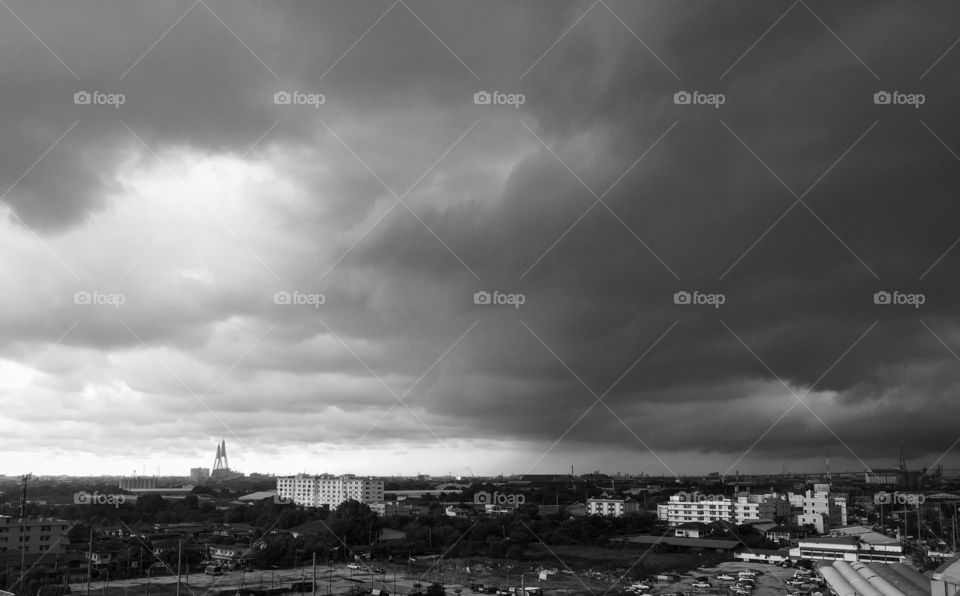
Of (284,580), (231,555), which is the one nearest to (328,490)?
(231,555)

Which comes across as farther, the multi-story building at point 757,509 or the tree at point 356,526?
the multi-story building at point 757,509

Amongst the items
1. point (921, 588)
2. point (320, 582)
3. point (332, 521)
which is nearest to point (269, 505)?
point (332, 521)

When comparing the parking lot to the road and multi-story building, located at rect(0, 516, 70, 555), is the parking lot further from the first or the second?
multi-story building, located at rect(0, 516, 70, 555)

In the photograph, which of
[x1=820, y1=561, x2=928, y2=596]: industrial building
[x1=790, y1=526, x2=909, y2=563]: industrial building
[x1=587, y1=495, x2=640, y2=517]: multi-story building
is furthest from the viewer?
[x1=587, y1=495, x2=640, y2=517]: multi-story building

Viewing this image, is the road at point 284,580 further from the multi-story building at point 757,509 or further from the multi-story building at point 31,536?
the multi-story building at point 757,509

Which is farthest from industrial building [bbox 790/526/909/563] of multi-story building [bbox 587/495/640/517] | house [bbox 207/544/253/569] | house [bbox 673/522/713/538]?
house [bbox 207/544/253/569]

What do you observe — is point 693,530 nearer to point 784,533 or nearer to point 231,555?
point 784,533

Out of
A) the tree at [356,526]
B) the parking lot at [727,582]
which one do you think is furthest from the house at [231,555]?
the parking lot at [727,582]
